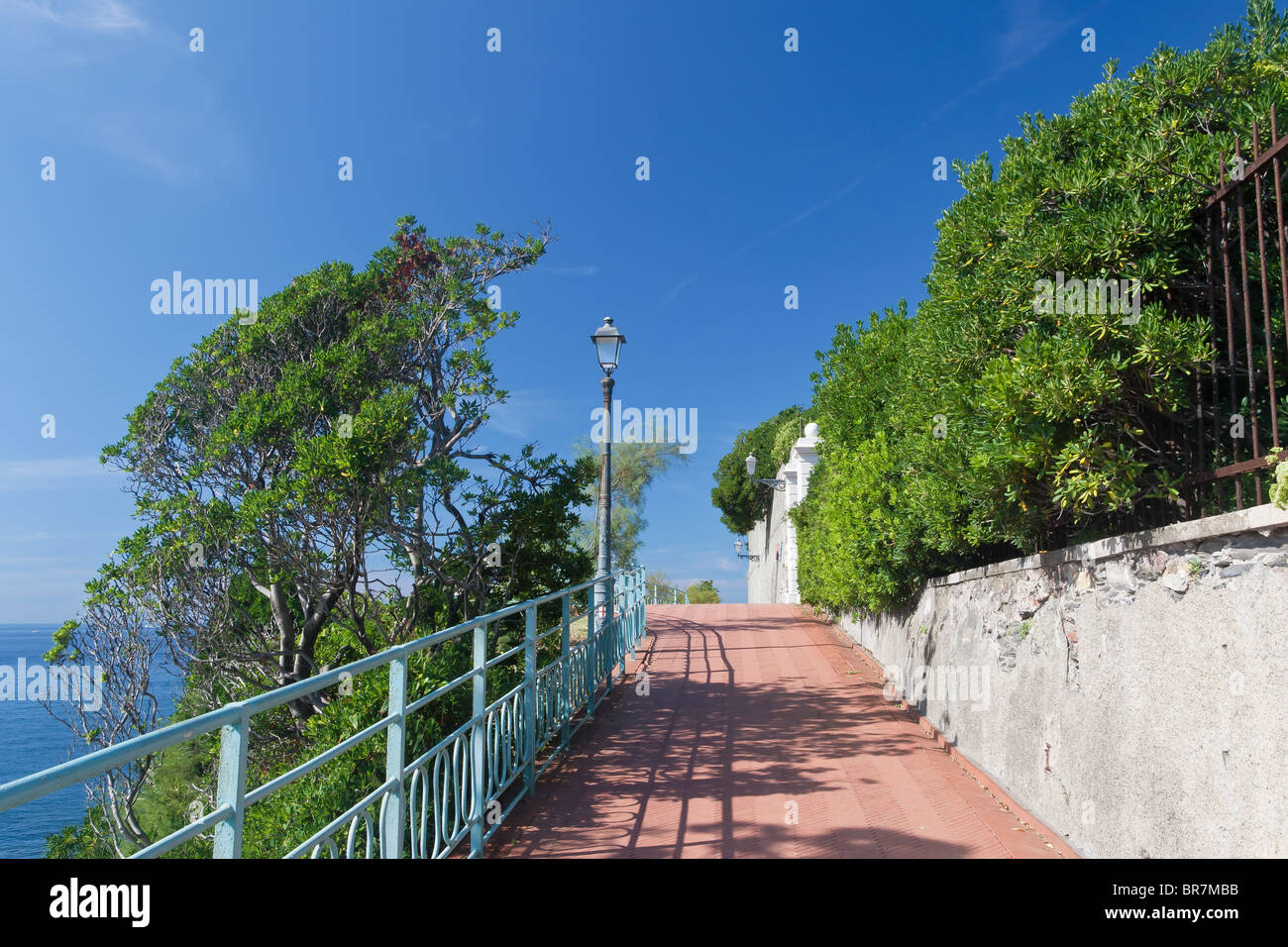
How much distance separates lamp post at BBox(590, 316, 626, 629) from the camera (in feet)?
27.5

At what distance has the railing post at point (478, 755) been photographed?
12.9 ft

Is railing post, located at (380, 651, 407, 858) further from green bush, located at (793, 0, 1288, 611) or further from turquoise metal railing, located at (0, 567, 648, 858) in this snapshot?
green bush, located at (793, 0, 1288, 611)

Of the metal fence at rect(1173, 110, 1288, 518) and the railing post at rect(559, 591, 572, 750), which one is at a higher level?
the metal fence at rect(1173, 110, 1288, 518)

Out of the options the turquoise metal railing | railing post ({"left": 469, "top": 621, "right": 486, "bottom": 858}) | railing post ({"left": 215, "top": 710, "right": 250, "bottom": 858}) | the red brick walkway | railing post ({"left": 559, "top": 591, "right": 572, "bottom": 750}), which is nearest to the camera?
the turquoise metal railing

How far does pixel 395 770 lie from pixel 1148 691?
10.4ft

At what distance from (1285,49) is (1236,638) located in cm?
256

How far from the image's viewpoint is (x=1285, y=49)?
3295 mm

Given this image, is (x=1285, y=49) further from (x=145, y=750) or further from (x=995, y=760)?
(x=145, y=750)

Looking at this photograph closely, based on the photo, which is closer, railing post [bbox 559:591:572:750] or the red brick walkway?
the red brick walkway

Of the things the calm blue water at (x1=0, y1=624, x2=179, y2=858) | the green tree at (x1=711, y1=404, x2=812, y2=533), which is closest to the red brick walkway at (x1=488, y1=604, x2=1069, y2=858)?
the calm blue water at (x1=0, y1=624, x2=179, y2=858)

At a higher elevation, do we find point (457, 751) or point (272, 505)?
point (272, 505)

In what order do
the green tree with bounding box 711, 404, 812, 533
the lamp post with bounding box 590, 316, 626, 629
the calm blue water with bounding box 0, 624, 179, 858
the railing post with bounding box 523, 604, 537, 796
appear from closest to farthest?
the railing post with bounding box 523, 604, 537, 796
the lamp post with bounding box 590, 316, 626, 629
the calm blue water with bounding box 0, 624, 179, 858
the green tree with bounding box 711, 404, 812, 533
